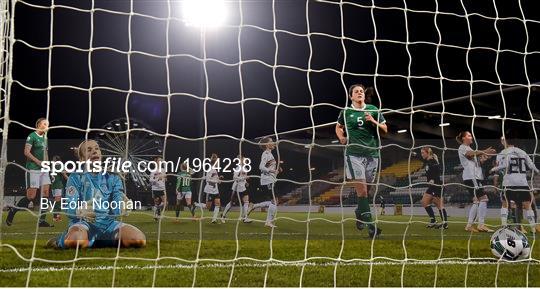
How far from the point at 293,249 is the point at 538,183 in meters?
9.18

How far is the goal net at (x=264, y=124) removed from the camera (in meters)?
4.27

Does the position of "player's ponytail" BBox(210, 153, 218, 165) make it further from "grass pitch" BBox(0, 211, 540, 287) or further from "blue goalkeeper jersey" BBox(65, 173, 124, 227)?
"blue goalkeeper jersey" BBox(65, 173, 124, 227)

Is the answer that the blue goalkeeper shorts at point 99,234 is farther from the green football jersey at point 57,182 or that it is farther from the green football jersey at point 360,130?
the green football jersey at point 57,182

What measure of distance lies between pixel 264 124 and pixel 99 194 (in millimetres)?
8222

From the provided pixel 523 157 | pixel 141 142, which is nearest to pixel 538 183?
pixel 523 157

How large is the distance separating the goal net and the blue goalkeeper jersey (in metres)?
0.35

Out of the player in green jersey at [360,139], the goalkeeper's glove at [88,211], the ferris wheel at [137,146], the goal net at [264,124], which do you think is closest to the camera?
the goal net at [264,124]

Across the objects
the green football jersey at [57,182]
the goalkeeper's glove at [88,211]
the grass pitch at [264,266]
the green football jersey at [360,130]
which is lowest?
the grass pitch at [264,266]

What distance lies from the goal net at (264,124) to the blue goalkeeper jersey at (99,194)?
0.35 metres

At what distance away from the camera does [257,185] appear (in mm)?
11102

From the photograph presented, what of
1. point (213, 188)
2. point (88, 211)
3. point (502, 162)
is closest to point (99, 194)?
point (88, 211)

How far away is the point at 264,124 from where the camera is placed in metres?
13.3

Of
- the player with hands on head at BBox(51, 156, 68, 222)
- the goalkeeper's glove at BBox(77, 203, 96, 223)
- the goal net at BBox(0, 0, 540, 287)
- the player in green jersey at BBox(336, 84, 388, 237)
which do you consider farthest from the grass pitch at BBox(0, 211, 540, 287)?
A: the player with hands on head at BBox(51, 156, 68, 222)

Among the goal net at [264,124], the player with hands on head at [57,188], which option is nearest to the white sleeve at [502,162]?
the goal net at [264,124]
